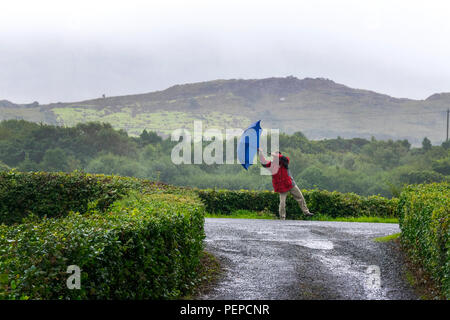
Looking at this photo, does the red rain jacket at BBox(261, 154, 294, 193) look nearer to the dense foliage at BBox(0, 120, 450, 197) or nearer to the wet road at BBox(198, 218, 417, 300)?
the wet road at BBox(198, 218, 417, 300)

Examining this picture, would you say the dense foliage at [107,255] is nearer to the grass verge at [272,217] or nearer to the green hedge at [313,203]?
the grass verge at [272,217]

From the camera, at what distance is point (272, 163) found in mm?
16188

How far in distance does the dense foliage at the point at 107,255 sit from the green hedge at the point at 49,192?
5.44m

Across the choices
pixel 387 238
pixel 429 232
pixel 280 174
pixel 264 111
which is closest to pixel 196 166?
pixel 280 174

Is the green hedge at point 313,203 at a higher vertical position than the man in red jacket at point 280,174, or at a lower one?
lower

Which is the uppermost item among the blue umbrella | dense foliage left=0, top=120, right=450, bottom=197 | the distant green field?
the distant green field

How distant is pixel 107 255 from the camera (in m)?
5.59

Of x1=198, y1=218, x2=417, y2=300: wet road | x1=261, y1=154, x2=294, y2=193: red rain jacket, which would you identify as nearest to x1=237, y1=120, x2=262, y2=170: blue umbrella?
x1=261, y1=154, x2=294, y2=193: red rain jacket

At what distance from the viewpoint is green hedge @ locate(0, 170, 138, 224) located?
43.7 feet

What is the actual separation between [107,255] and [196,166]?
81852 millimetres

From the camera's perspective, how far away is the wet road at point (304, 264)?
7668 mm

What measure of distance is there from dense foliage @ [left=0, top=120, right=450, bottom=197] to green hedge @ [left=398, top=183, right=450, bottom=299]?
6086 centimetres

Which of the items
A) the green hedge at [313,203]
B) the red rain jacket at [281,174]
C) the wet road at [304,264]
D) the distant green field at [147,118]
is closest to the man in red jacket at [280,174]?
the red rain jacket at [281,174]

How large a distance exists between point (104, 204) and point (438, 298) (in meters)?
7.66
